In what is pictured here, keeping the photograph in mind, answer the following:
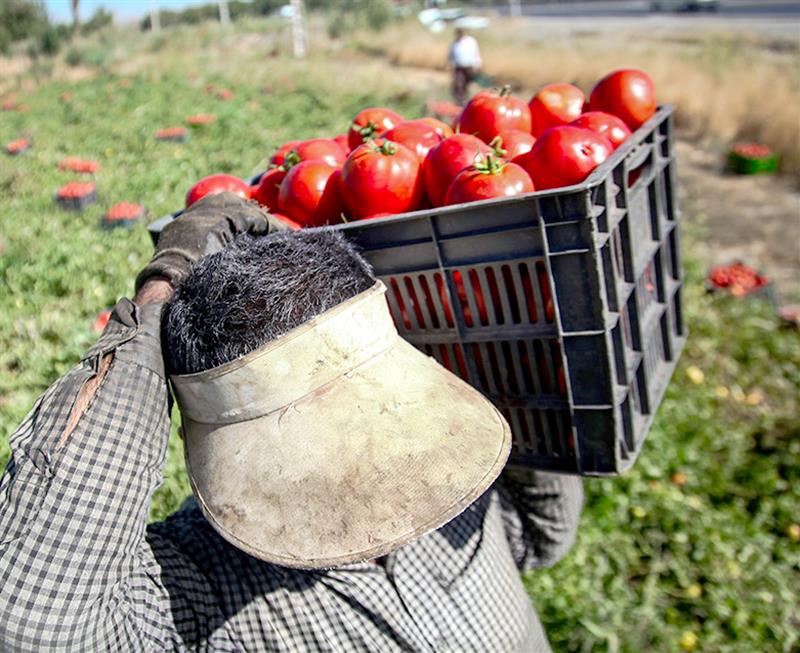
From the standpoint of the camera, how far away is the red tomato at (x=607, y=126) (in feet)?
6.68

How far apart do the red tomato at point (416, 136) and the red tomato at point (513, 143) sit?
0.62ft

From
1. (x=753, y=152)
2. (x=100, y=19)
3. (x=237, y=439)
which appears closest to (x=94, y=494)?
(x=237, y=439)

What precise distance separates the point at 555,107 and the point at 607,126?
325 millimetres

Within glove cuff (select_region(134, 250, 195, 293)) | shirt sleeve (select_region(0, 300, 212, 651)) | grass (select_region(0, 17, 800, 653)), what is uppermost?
glove cuff (select_region(134, 250, 195, 293))

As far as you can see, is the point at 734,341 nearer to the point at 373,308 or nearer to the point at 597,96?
the point at 597,96

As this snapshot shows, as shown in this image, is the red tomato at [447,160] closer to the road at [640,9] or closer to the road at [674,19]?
the road at [674,19]

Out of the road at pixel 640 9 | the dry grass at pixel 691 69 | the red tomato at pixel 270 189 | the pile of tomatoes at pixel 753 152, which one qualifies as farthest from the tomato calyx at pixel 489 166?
the road at pixel 640 9

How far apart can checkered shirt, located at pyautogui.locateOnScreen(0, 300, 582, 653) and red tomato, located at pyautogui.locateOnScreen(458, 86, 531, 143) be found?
99 centimetres

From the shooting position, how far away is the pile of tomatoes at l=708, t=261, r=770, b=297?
6152 mm

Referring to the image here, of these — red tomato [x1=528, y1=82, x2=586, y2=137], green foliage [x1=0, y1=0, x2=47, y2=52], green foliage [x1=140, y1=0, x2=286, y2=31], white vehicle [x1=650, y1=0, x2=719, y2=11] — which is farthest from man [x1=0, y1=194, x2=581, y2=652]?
green foliage [x1=140, y1=0, x2=286, y2=31]

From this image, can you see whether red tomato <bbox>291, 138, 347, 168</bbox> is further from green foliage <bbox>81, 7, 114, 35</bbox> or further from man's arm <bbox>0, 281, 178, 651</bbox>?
green foliage <bbox>81, 7, 114, 35</bbox>

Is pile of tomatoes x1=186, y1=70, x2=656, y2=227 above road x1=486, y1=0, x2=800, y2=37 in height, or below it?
above

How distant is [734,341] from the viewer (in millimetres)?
5469

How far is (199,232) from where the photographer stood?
1701mm
